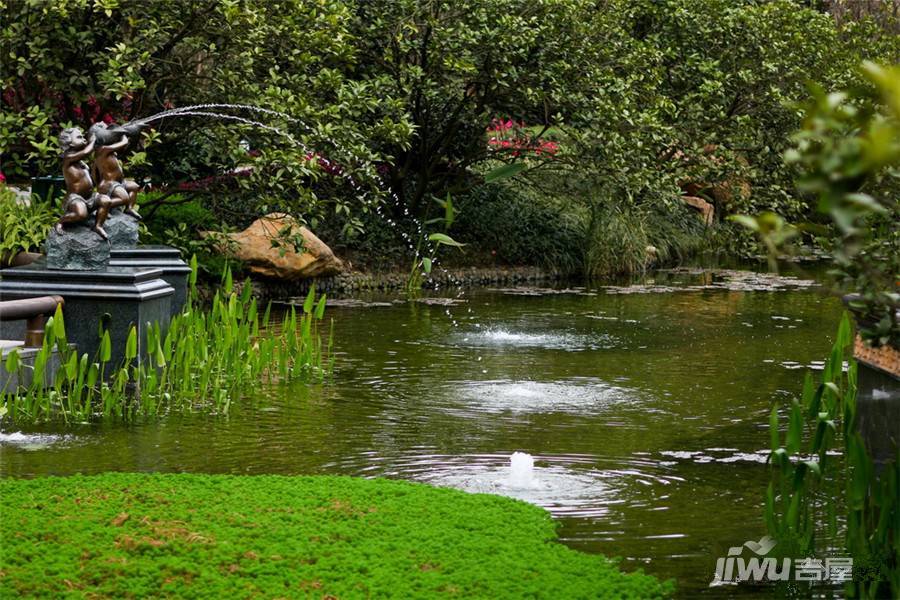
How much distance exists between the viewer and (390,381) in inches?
386

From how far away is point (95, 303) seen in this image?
8773 mm

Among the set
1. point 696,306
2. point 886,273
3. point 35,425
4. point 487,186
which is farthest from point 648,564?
point 487,186

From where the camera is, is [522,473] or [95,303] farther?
[95,303]

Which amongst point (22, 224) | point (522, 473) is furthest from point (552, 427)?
point (22, 224)

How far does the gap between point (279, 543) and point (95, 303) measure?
4372 mm

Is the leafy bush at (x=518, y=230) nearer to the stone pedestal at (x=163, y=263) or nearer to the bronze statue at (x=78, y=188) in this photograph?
the stone pedestal at (x=163, y=263)

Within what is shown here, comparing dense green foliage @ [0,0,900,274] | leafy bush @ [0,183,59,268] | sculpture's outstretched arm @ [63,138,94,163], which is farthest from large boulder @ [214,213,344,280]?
sculpture's outstretched arm @ [63,138,94,163]

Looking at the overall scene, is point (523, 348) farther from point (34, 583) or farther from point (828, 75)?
point (828, 75)

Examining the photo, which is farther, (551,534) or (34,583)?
(551,534)

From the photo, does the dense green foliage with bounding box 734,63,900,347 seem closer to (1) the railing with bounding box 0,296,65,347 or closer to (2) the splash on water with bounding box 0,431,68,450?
(2) the splash on water with bounding box 0,431,68,450

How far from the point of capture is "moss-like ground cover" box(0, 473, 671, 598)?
4500 millimetres

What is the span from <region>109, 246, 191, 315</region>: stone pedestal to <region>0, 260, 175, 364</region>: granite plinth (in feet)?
2.23

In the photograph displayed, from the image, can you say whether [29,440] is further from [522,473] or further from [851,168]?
[851,168]

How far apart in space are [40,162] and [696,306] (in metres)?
8.52
